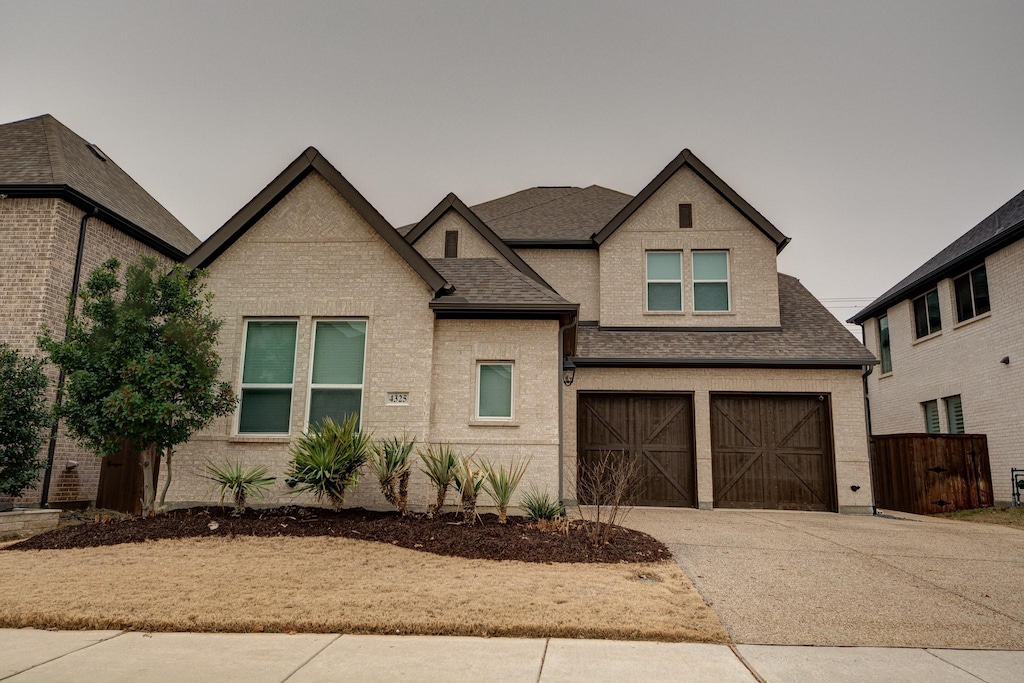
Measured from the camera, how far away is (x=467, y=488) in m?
9.16

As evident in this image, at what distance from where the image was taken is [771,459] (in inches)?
547

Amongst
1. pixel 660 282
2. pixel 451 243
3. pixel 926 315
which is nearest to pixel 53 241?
pixel 451 243

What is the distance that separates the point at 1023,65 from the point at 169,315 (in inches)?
787

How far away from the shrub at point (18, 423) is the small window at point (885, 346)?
22212mm

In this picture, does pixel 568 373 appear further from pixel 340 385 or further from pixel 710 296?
pixel 340 385

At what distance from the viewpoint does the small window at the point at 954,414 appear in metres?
16.7

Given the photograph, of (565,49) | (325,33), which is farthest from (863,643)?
(325,33)

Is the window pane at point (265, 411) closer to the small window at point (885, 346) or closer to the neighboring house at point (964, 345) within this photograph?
the neighboring house at point (964, 345)

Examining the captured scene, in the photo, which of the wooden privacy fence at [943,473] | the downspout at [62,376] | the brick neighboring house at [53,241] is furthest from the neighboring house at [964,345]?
the brick neighboring house at [53,241]

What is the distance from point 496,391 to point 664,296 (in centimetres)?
660

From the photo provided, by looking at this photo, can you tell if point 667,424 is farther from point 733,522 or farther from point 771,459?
point 733,522

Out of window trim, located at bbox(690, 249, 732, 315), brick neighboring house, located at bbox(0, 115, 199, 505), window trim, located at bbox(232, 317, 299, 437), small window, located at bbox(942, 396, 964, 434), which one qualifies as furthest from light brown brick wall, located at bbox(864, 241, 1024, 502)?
brick neighboring house, located at bbox(0, 115, 199, 505)

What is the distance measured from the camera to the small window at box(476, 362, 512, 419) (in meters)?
10.8

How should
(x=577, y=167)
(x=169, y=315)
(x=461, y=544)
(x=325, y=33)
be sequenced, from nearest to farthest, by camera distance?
(x=461, y=544), (x=169, y=315), (x=325, y=33), (x=577, y=167)
